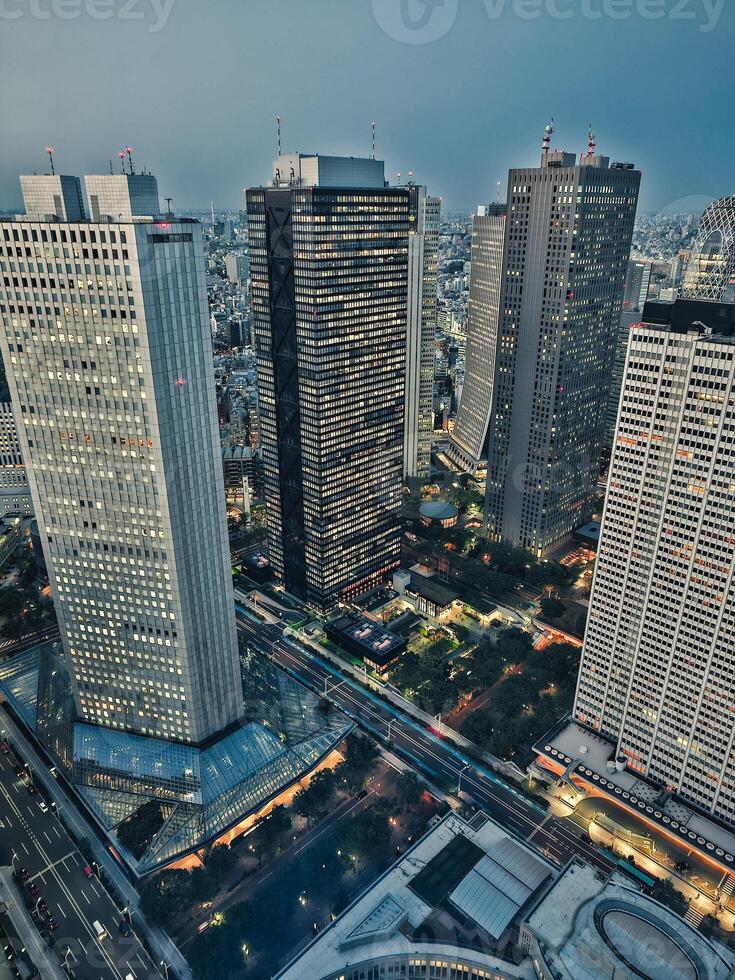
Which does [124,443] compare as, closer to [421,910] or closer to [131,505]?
[131,505]

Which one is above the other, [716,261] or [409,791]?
[716,261]

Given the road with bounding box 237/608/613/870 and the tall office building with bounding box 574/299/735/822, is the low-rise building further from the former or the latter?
the tall office building with bounding box 574/299/735/822

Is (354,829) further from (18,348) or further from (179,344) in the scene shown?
(18,348)

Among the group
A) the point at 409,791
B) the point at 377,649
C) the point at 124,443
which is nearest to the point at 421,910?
the point at 409,791

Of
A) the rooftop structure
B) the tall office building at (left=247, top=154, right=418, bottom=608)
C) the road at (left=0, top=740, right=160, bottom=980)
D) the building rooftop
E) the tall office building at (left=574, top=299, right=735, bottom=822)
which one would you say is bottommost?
the road at (left=0, top=740, right=160, bottom=980)

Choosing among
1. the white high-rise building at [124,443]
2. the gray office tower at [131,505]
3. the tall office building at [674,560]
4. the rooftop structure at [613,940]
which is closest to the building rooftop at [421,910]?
the rooftop structure at [613,940]

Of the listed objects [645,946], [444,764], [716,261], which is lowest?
[444,764]

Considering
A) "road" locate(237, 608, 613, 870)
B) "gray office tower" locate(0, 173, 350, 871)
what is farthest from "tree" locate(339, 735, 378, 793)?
"gray office tower" locate(0, 173, 350, 871)

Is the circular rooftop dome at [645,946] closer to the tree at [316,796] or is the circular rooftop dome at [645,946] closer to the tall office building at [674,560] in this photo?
the tall office building at [674,560]
